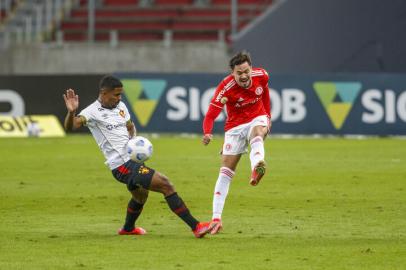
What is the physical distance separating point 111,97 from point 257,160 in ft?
5.87

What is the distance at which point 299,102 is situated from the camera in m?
30.4

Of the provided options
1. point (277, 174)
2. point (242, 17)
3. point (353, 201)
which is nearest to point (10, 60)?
point (242, 17)

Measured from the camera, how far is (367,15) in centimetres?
3434

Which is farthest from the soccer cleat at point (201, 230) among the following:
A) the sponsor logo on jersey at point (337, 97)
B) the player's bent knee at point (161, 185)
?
the sponsor logo on jersey at point (337, 97)

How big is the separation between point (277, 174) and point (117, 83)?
345 inches

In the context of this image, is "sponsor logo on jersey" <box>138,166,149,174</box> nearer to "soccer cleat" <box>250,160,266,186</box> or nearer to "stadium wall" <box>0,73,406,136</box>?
"soccer cleat" <box>250,160,266,186</box>

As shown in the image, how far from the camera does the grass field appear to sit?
9.96m

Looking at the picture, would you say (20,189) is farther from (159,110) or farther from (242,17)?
Answer: (242,17)

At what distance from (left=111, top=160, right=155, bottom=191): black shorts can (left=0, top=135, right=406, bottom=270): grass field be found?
0.63m

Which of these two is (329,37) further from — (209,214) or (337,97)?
(209,214)

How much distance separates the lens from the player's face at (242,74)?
11.8 meters

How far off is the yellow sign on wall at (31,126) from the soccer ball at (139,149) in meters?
20.2

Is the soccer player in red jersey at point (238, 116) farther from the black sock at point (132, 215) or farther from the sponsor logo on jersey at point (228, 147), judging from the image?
the black sock at point (132, 215)

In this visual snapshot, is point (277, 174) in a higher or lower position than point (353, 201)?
lower
